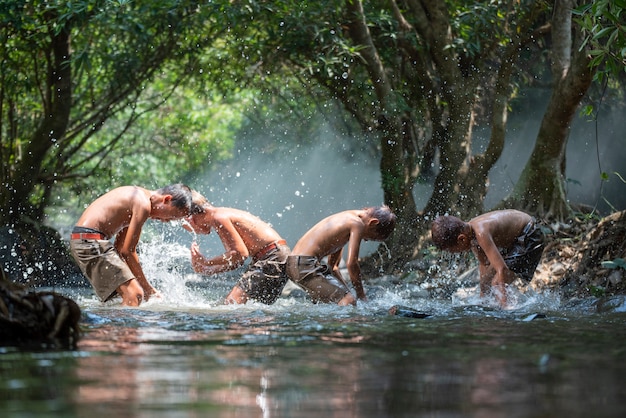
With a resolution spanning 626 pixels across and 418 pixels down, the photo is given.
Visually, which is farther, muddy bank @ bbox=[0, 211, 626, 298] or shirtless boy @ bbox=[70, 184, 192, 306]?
muddy bank @ bbox=[0, 211, 626, 298]

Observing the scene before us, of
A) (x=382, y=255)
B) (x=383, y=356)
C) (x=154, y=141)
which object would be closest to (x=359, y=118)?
(x=382, y=255)

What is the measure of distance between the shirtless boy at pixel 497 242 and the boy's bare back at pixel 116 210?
96.3 inches

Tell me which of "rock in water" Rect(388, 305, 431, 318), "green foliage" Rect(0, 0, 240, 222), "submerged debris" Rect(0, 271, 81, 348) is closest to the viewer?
"submerged debris" Rect(0, 271, 81, 348)

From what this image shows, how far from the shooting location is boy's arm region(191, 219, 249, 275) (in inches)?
303

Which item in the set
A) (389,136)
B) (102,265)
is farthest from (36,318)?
(389,136)

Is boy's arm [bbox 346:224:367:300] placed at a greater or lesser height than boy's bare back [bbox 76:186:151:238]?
lesser

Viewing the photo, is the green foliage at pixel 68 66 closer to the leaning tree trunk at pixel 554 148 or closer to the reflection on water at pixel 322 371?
the leaning tree trunk at pixel 554 148

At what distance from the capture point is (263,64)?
46.3 feet

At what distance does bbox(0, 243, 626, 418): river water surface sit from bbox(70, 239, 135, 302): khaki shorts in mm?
1846

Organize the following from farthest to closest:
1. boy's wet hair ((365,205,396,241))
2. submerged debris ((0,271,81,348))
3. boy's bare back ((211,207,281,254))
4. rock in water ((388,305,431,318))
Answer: boy's bare back ((211,207,281,254)), boy's wet hair ((365,205,396,241)), rock in water ((388,305,431,318)), submerged debris ((0,271,81,348))

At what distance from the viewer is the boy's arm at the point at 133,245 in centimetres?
752

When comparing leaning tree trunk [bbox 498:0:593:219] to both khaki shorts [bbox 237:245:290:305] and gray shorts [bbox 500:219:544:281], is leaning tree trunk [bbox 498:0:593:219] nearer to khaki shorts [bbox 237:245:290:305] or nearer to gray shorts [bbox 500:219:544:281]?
gray shorts [bbox 500:219:544:281]

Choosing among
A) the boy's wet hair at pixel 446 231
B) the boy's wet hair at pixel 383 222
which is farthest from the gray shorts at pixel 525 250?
the boy's wet hair at pixel 383 222

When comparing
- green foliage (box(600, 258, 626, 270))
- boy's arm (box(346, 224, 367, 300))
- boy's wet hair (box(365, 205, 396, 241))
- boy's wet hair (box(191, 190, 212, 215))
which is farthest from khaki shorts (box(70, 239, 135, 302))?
green foliage (box(600, 258, 626, 270))
